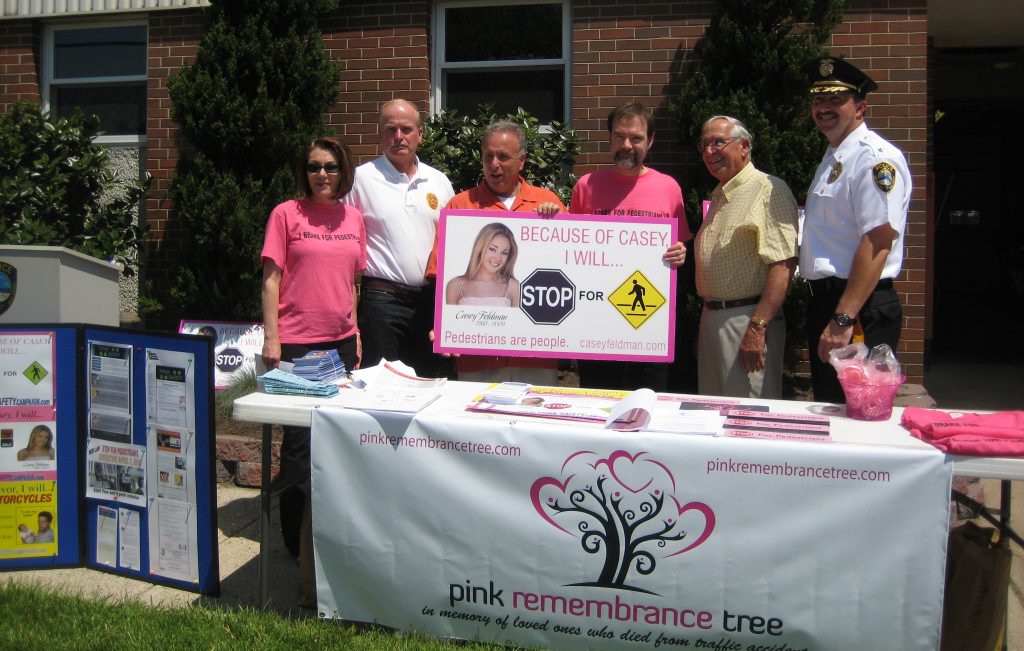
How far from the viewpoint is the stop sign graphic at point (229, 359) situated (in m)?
6.45

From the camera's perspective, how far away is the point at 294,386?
343 cm

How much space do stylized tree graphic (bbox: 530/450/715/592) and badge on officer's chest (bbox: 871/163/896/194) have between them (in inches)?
60.2

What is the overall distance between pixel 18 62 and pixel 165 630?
6.80 metres

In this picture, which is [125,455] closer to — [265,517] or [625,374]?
[265,517]

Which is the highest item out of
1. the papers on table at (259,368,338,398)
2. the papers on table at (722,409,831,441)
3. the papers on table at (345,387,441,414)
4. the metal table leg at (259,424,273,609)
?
the papers on table at (259,368,338,398)

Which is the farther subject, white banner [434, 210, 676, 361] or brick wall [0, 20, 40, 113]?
brick wall [0, 20, 40, 113]

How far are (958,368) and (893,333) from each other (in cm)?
625

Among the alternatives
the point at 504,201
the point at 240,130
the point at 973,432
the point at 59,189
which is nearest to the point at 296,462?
the point at 504,201

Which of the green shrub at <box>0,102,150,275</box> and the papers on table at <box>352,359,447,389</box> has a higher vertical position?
the green shrub at <box>0,102,150,275</box>

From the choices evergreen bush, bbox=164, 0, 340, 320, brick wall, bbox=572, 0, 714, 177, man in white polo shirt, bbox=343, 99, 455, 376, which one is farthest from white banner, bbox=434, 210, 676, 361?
evergreen bush, bbox=164, 0, 340, 320

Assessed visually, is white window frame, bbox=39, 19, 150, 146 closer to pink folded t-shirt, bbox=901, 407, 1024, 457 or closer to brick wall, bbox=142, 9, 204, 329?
brick wall, bbox=142, 9, 204, 329

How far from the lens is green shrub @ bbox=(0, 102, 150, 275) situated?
257 inches

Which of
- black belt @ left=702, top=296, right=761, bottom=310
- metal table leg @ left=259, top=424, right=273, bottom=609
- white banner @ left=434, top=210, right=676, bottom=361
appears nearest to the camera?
metal table leg @ left=259, top=424, right=273, bottom=609

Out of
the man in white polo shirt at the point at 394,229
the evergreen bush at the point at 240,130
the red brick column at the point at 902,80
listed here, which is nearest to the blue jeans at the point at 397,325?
the man in white polo shirt at the point at 394,229
